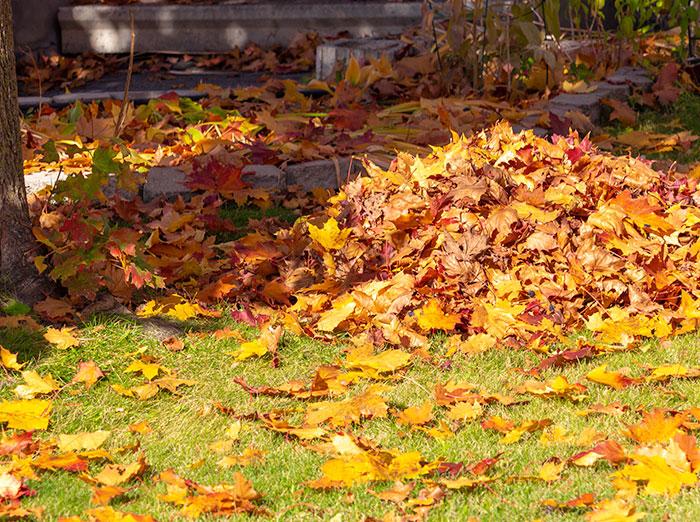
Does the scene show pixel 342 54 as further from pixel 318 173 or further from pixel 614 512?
pixel 614 512

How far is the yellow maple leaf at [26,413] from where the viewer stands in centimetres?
346

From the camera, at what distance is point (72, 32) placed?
10.2m

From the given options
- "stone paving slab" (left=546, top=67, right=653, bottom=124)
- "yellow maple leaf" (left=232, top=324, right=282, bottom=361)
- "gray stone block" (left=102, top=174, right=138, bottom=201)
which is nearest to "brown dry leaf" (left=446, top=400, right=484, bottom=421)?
"yellow maple leaf" (left=232, top=324, right=282, bottom=361)

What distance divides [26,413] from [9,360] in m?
0.33

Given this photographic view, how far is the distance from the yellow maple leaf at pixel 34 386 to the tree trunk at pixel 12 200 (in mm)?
574

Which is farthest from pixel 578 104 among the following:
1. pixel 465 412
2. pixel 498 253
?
pixel 465 412

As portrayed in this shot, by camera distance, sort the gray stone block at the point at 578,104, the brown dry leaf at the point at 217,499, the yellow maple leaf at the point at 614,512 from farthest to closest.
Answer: the gray stone block at the point at 578,104, the brown dry leaf at the point at 217,499, the yellow maple leaf at the point at 614,512

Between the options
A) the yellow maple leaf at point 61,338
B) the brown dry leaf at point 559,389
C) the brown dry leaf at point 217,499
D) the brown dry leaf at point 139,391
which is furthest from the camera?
the yellow maple leaf at point 61,338

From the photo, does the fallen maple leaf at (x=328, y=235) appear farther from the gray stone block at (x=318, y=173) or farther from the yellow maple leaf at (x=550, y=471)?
the yellow maple leaf at (x=550, y=471)

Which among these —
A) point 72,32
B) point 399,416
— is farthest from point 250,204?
point 72,32

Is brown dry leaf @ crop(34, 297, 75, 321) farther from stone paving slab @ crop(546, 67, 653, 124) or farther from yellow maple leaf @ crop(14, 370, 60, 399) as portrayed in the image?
stone paving slab @ crop(546, 67, 653, 124)

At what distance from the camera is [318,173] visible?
5695 millimetres

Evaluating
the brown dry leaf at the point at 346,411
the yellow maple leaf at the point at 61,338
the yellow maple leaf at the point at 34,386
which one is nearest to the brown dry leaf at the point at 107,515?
the brown dry leaf at the point at 346,411

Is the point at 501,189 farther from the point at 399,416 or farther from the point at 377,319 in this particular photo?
the point at 399,416
